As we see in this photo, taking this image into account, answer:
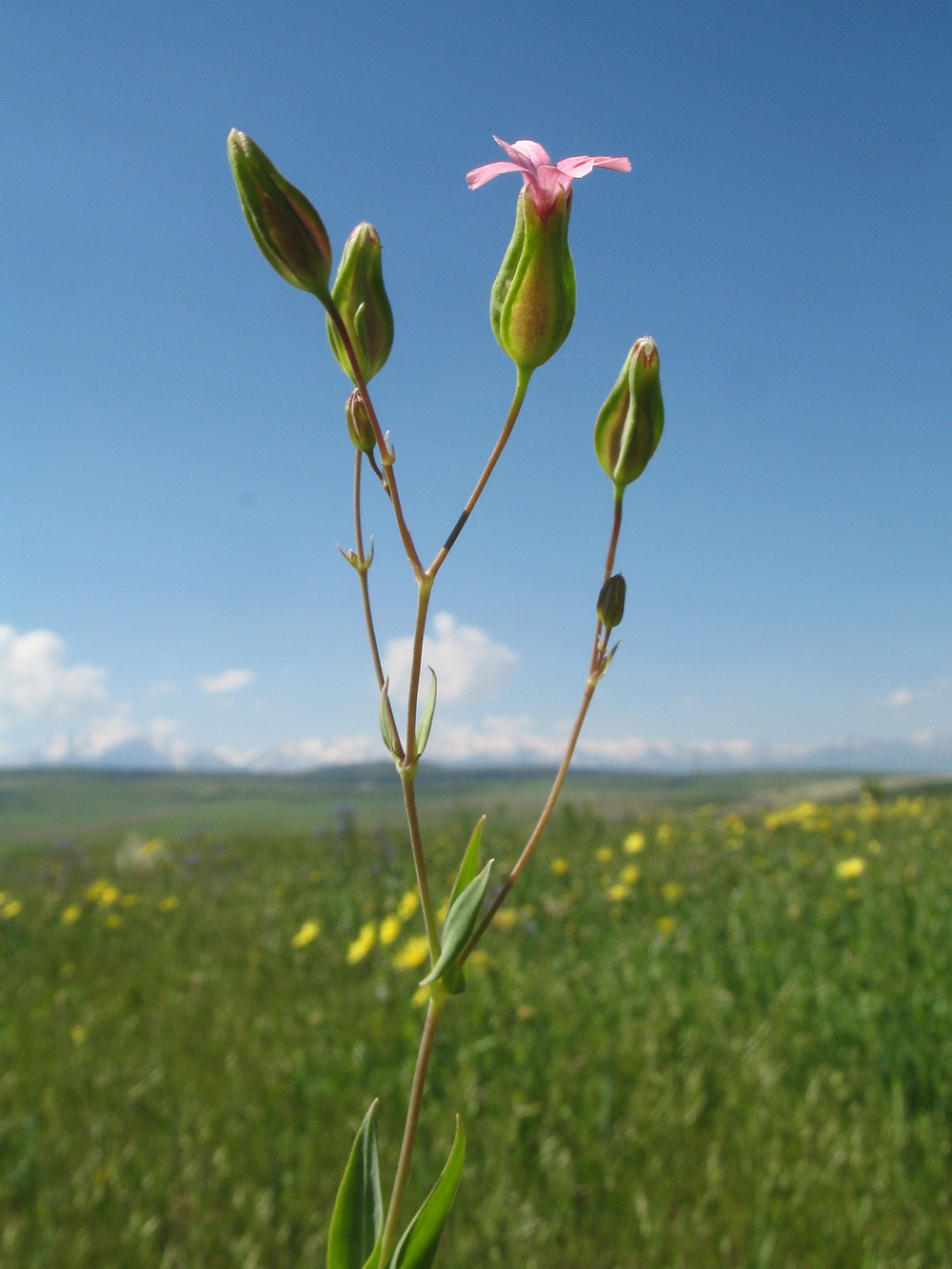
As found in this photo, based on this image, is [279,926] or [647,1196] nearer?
[647,1196]

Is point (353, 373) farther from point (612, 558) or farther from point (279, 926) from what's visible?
point (279, 926)

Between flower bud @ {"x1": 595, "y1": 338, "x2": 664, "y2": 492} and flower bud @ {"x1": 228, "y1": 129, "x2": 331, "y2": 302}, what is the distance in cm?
23

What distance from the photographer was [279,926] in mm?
3572

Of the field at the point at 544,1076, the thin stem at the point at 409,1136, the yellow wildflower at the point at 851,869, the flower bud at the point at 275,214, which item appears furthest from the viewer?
the yellow wildflower at the point at 851,869

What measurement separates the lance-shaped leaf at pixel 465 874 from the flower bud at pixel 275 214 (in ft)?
1.30

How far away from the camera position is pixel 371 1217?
0.55 meters

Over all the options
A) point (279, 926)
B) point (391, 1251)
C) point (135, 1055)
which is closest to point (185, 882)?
point (279, 926)

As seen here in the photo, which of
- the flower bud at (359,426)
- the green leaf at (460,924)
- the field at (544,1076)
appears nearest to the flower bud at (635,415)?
the flower bud at (359,426)

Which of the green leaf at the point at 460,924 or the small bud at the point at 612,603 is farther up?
the small bud at the point at 612,603

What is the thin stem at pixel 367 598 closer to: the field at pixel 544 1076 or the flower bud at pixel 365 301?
the flower bud at pixel 365 301

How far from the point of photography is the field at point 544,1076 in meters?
1.54

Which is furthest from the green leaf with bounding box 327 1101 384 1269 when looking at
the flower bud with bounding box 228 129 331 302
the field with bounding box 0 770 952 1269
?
the field with bounding box 0 770 952 1269

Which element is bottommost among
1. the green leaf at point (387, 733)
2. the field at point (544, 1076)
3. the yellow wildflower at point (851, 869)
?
the field at point (544, 1076)

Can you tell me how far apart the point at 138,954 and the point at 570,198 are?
11.6ft
